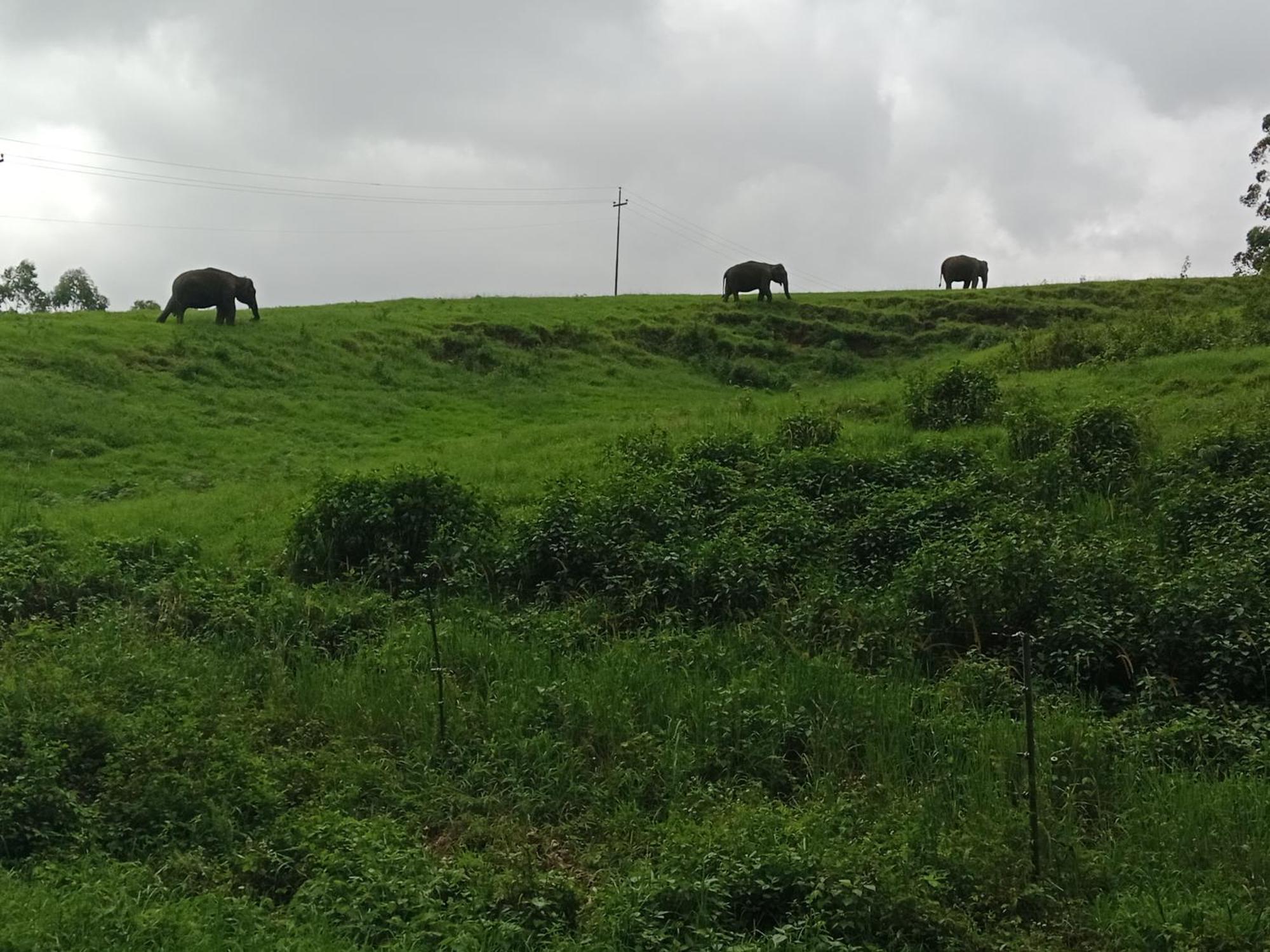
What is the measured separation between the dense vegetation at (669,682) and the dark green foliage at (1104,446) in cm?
4

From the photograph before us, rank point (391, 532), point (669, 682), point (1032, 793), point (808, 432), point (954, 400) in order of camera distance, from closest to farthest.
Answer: point (1032, 793)
point (669, 682)
point (391, 532)
point (808, 432)
point (954, 400)

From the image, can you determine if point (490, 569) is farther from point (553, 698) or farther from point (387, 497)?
point (553, 698)

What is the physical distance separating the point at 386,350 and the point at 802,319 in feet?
39.1

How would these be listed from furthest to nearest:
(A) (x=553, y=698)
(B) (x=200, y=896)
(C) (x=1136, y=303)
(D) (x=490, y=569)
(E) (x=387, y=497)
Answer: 1. (C) (x=1136, y=303)
2. (E) (x=387, y=497)
3. (D) (x=490, y=569)
4. (A) (x=553, y=698)
5. (B) (x=200, y=896)

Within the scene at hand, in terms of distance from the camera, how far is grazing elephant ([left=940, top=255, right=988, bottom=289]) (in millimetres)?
37156

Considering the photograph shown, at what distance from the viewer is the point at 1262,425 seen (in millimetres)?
10828

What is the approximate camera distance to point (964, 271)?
3728 centimetres

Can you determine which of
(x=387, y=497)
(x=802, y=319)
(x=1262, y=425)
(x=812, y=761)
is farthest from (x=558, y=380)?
(x=812, y=761)

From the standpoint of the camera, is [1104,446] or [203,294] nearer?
[1104,446]

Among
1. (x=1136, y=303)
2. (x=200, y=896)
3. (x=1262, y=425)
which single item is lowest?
(x=200, y=896)

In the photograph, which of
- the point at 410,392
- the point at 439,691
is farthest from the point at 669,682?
the point at 410,392

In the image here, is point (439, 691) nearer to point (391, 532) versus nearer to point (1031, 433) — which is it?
point (391, 532)

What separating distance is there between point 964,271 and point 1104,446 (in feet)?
90.3

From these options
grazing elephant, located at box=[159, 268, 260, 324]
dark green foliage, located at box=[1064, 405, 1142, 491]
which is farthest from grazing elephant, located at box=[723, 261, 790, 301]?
dark green foliage, located at box=[1064, 405, 1142, 491]
